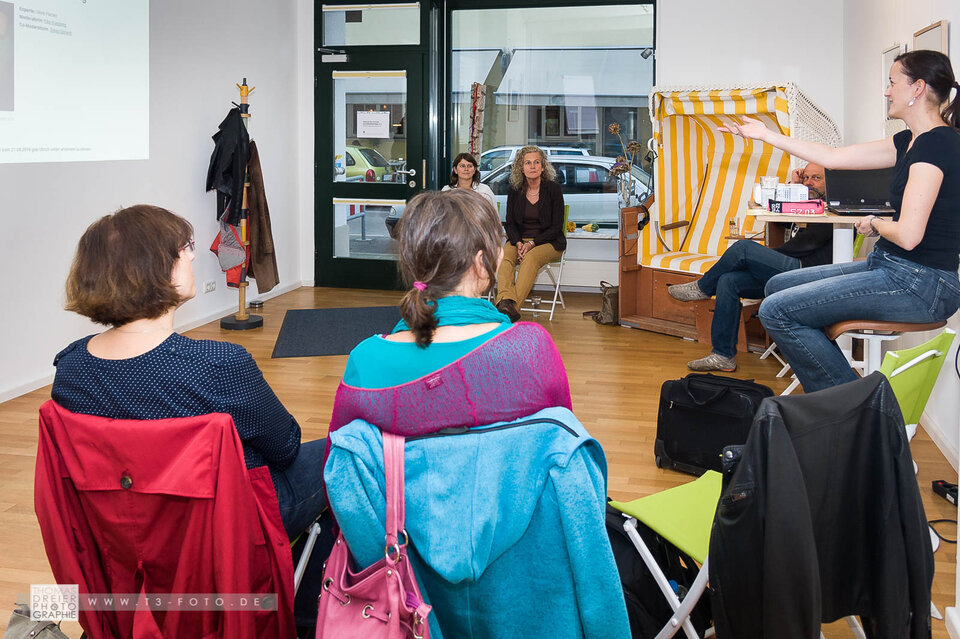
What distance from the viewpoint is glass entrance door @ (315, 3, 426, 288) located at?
8.33 meters

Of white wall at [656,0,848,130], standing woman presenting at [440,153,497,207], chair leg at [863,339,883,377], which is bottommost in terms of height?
chair leg at [863,339,883,377]

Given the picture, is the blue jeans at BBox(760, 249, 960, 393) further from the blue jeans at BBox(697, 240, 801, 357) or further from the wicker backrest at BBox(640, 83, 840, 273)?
the wicker backrest at BBox(640, 83, 840, 273)

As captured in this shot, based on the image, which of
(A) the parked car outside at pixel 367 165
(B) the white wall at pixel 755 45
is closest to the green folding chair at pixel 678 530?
(B) the white wall at pixel 755 45

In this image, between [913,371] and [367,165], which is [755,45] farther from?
[913,371]

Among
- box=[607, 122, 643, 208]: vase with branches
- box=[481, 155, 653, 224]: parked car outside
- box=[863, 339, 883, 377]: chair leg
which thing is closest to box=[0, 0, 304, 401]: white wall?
box=[481, 155, 653, 224]: parked car outside

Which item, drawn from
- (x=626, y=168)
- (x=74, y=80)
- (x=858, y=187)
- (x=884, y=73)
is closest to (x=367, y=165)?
(x=626, y=168)

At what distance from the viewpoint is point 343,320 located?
706 cm

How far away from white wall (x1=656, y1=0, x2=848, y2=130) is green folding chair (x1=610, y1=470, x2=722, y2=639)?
17.9 feet

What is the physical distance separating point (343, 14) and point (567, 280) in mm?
3175

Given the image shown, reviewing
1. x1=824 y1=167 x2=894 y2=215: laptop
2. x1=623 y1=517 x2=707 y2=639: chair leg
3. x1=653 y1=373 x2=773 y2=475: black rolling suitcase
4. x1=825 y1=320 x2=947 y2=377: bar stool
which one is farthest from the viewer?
x1=824 y1=167 x2=894 y2=215: laptop

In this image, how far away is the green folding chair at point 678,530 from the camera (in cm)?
213

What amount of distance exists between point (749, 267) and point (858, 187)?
1.06 meters

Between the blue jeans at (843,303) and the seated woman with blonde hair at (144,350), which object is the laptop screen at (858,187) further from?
the seated woman with blonde hair at (144,350)

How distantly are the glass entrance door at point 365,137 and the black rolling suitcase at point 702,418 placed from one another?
4851mm
